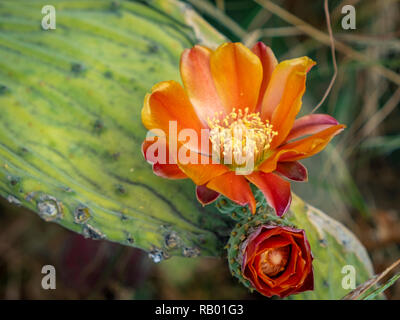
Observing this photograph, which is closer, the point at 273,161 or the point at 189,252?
the point at 273,161

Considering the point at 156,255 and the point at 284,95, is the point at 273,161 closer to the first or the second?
the point at 284,95

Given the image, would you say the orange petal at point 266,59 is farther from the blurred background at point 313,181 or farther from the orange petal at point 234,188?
the blurred background at point 313,181

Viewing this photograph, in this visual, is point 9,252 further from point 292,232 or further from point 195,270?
point 292,232

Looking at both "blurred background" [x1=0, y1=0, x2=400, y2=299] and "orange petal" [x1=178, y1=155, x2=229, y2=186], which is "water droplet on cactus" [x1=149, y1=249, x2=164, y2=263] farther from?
"blurred background" [x1=0, y1=0, x2=400, y2=299]

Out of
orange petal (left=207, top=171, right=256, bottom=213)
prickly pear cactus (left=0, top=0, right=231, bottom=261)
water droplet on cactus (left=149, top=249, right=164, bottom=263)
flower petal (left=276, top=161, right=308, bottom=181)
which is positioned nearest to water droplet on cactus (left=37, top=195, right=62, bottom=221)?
prickly pear cactus (left=0, top=0, right=231, bottom=261)

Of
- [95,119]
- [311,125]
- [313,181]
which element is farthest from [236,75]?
[313,181]

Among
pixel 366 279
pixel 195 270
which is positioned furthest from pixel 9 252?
pixel 366 279
